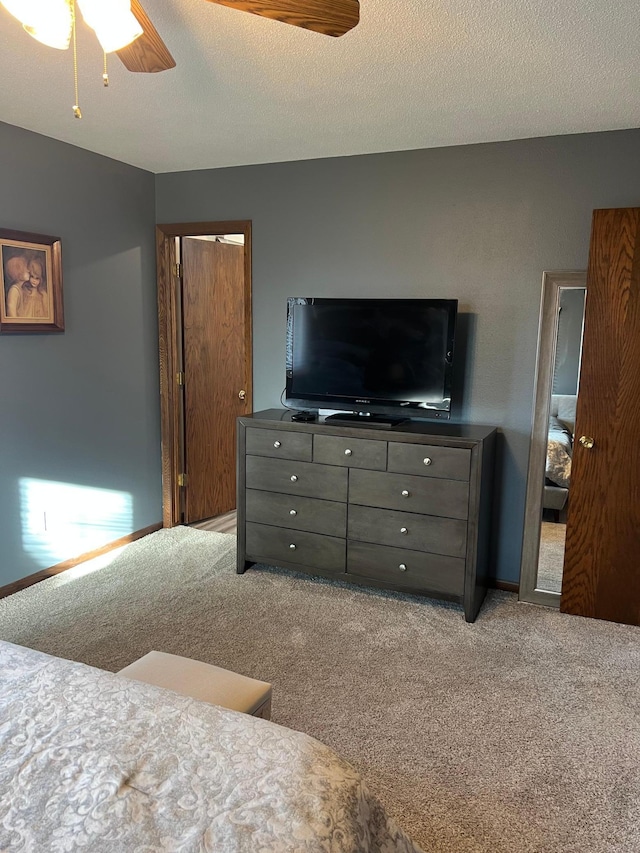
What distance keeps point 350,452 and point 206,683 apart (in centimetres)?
169

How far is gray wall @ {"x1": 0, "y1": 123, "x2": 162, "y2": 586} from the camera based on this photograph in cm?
321

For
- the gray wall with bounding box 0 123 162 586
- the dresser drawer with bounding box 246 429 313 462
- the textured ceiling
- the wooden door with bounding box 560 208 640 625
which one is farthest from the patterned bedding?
the gray wall with bounding box 0 123 162 586

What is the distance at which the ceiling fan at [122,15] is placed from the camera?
55.5 inches

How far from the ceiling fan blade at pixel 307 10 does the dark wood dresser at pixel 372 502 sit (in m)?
1.91

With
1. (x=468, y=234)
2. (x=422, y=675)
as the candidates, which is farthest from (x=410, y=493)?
(x=468, y=234)

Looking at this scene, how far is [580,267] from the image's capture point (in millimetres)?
3121

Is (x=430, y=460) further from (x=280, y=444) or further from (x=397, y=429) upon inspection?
(x=280, y=444)

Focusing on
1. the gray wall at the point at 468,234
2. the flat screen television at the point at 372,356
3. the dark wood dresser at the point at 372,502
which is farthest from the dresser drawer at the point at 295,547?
the gray wall at the point at 468,234

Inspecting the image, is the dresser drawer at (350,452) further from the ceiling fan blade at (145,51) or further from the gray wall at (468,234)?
the ceiling fan blade at (145,51)

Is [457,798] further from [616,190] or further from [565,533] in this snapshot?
[616,190]

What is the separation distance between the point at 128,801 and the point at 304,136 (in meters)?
3.03

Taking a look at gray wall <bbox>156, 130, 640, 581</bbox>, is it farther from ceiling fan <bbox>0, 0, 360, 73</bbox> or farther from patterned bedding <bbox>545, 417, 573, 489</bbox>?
ceiling fan <bbox>0, 0, 360, 73</bbox>

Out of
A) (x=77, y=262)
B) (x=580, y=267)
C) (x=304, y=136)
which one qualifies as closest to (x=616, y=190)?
(x=580, y=267)

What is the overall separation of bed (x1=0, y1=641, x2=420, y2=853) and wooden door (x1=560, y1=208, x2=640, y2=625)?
7.44 ft
